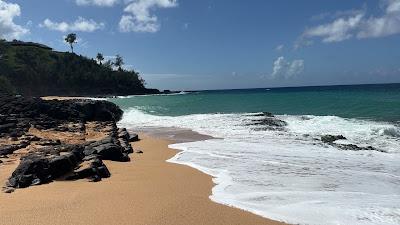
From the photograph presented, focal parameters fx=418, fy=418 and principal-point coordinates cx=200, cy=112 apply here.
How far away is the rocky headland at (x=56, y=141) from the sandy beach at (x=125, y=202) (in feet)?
1.80

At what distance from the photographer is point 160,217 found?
8.54m

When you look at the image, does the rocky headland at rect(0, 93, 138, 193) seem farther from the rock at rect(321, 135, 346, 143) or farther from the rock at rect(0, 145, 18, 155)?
the rock at rect(321, 135, 346, 143)

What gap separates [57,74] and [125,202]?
120m

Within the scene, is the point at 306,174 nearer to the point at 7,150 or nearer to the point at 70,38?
the point at 7,150

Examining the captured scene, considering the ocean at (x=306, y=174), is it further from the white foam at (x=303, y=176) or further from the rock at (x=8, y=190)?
the rock at (x=8, y=190)

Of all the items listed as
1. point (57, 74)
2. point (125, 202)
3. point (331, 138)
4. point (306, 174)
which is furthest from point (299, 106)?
point (57, 74)

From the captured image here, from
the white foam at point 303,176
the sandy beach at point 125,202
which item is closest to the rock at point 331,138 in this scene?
the white foam at point 303,176

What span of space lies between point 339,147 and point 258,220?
12.4 metres

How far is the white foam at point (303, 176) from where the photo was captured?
29.4 feet

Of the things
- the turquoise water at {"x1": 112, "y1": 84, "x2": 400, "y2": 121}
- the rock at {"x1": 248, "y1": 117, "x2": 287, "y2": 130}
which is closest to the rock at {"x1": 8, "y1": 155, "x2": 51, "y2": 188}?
the rock at {"x1": 248, "y1": 117, "x2": 287, "y2": 130}

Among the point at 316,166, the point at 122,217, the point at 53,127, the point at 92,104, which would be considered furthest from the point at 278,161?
the point at 92,104

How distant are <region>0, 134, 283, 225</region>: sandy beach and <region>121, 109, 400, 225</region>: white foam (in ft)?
2.16

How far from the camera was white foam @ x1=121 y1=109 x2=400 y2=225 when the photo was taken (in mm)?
8961

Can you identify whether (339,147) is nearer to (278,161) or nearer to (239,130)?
(278,161)
